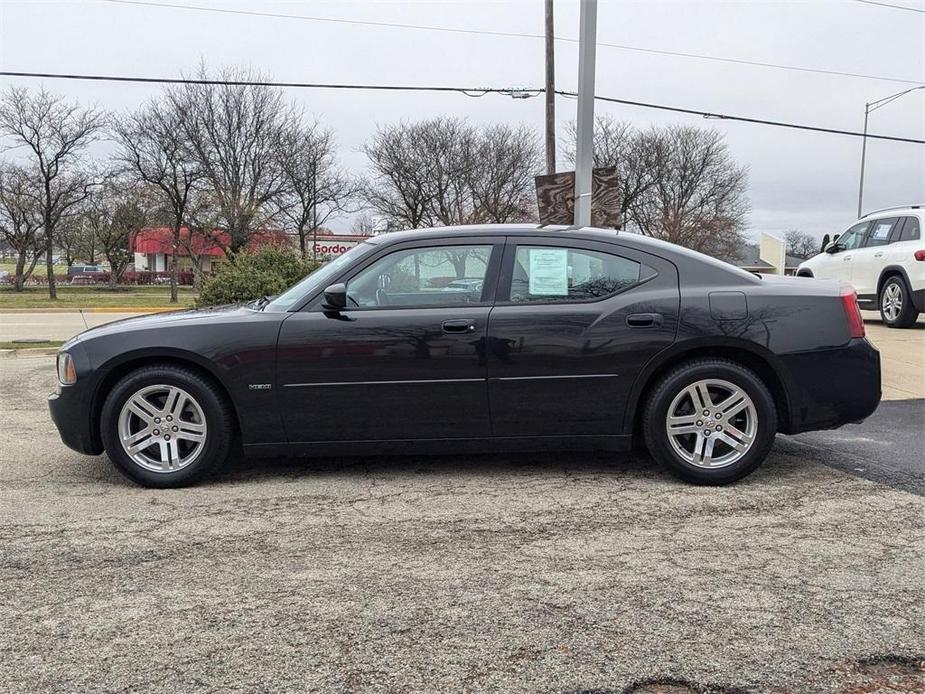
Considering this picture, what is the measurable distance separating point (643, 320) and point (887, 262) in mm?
9280

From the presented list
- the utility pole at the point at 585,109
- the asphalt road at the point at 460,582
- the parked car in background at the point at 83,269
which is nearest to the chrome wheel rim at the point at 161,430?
the asphalt road at the point at 460,582

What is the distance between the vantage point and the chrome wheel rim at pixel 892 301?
11.6m

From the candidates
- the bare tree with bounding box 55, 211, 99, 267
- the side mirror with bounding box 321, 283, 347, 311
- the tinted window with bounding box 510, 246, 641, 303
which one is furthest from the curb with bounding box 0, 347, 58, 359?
the bare tree with bounding box 55, 211, 99, 267

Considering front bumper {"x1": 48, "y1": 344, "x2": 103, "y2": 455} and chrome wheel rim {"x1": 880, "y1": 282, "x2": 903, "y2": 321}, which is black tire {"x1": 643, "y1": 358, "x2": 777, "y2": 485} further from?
chrome wheel rim {"x1": 880, "y1": 282, "x2": 903, "y2": 321}

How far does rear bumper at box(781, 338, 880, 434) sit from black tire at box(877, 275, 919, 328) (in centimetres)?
830

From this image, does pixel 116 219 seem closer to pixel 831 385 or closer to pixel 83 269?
pixel 83 269

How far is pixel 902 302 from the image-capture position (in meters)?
11.6

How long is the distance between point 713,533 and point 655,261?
1686mm

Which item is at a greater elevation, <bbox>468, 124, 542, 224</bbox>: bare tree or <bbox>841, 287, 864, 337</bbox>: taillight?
<bbox>468, 124, 542, 224</bbox>: bare tree

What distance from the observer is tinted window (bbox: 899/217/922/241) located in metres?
11.5

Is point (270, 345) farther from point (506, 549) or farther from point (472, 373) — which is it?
point (506, 549)

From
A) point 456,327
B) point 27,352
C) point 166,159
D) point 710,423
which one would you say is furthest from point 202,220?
point 710,423

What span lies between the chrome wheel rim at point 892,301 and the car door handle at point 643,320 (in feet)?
30.4

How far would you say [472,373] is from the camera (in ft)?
14.1
